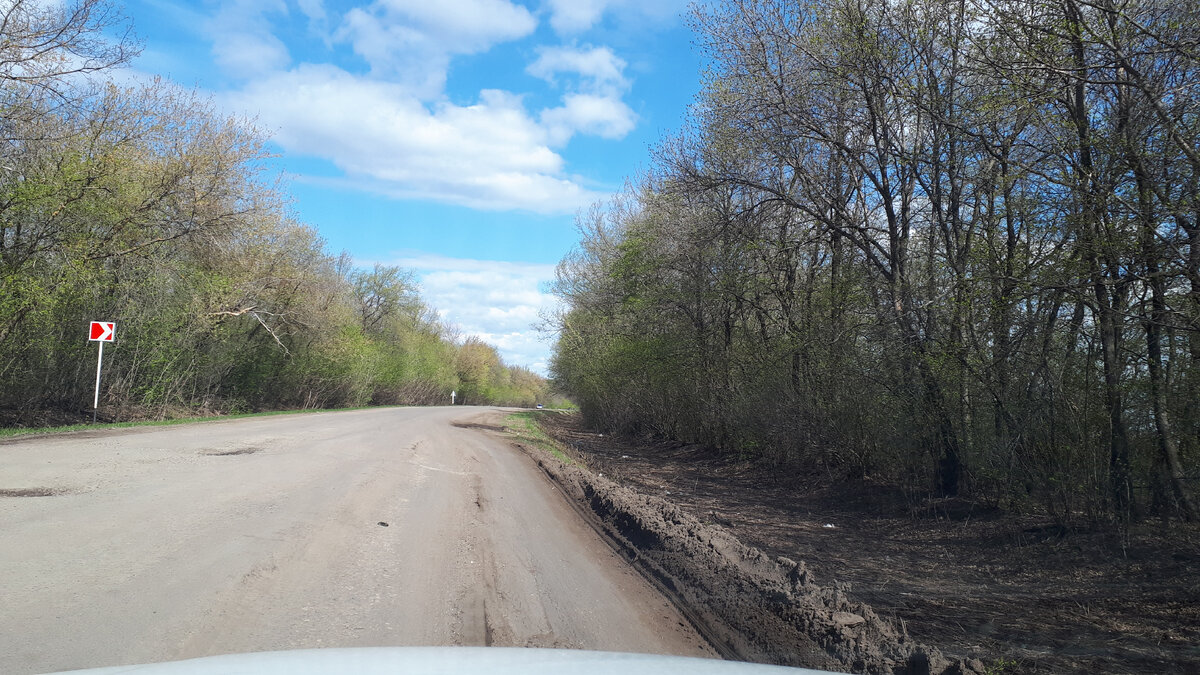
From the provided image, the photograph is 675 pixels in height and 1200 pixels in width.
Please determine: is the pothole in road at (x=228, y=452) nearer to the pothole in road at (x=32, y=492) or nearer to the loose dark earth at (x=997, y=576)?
the pothole in road at (x=32, y=492)

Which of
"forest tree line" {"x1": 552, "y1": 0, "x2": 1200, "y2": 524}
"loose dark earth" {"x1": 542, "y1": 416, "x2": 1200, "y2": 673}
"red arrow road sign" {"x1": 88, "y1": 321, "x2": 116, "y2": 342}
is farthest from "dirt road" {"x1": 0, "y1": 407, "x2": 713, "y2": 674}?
"red arrow road sign" {"x1": 88, "y1": 321, "x2": 116, "y2": 342}

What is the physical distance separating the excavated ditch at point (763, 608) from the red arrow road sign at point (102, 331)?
55.1 feet

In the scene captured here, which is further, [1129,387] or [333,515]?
[333,515]

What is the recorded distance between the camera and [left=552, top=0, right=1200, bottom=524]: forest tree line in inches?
269

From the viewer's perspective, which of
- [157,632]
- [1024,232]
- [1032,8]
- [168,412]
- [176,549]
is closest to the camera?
[157,632]

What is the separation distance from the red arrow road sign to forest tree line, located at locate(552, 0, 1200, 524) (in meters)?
15.2

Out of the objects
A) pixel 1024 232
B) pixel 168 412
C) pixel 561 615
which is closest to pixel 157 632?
pixel 561 615

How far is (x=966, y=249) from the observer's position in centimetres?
990

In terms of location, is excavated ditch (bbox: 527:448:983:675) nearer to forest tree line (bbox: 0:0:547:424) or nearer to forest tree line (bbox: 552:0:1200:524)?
forest tree line (bbox: 552:0:1200:524)

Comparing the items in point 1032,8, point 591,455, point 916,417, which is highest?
point 1032,8

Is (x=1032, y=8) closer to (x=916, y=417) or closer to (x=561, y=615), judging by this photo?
(x=916, y=417)

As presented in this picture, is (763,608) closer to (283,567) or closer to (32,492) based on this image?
(283,567)

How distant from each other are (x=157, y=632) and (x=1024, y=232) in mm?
10391

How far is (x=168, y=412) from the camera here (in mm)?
24188
